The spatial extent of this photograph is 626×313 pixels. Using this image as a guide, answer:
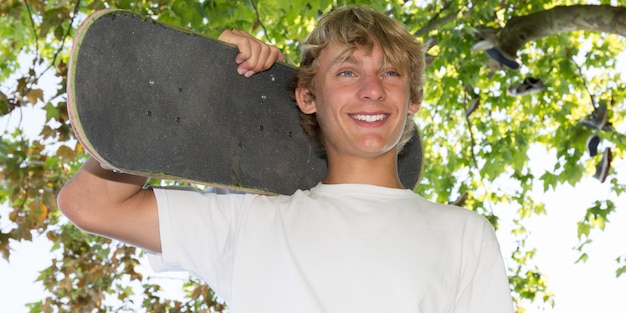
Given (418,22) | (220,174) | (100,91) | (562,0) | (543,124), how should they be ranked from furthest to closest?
(543,124), (562,0), (418,22), (220,174), (100,91)

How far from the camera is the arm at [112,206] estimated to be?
161 cm

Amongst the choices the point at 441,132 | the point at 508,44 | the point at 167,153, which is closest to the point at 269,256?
the point at 167,153

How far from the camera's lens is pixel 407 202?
5.58 feet

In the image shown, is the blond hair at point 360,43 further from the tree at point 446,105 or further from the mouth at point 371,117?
the tree at point 446,105

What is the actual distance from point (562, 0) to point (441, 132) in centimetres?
183

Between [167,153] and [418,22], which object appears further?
[418,22]

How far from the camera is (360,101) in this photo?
172cm

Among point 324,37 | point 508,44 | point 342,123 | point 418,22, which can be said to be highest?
point 418,22

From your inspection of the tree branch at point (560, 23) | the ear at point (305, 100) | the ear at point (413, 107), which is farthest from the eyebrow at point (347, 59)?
the tree branch at point (560, 23)

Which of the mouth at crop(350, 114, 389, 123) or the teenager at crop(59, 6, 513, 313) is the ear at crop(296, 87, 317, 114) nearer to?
the teenager at crop(59, 6, 513, 313)

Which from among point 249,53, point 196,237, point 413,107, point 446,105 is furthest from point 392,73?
point 446,105

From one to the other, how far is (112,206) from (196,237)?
18cm

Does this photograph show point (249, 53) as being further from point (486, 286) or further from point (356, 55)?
point (486, 286)

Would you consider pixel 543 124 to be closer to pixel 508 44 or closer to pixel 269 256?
pixel 508 44
